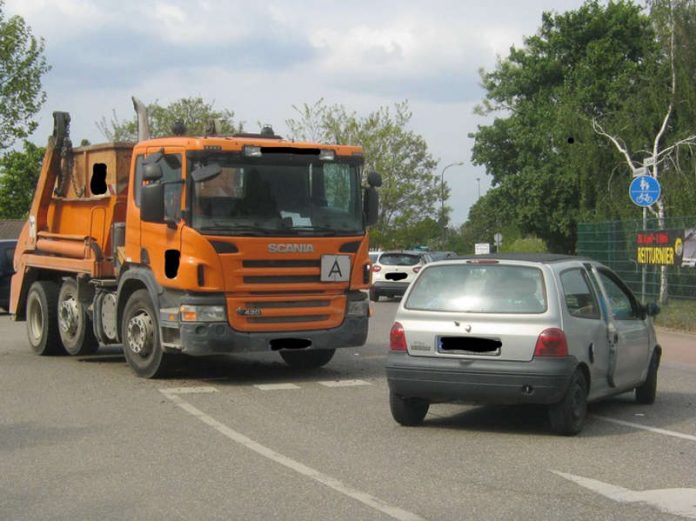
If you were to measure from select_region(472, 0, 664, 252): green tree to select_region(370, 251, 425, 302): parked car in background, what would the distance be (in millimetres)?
11891

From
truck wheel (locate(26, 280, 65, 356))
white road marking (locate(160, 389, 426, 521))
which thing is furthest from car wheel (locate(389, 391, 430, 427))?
truck wheel (locate(26, 280, 65, 356))

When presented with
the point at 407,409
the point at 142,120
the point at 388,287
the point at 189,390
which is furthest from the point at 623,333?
the point at 388,287

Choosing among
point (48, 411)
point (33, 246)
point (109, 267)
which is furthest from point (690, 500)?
point (33, 246)

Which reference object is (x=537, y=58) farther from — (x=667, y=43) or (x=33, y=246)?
(x=33, y=246)

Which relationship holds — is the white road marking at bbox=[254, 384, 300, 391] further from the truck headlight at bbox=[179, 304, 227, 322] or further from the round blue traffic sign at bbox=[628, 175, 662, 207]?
the round blue traffic sign at bbox=[628, 175, 662, 207]

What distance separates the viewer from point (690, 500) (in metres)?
6.89

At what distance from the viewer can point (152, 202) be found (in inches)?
493

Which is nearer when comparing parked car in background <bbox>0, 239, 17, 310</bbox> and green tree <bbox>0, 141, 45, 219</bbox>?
parked car in background <bbox>0, 239, 17, 310</bbox>

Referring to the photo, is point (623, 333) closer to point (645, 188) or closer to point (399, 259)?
point (645, 188)

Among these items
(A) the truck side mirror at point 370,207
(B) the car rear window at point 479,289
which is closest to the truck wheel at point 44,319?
(A) the truck side mirror at point 370,207

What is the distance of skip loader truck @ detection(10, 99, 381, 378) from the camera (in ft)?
40.8

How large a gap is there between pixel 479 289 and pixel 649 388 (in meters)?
2.76

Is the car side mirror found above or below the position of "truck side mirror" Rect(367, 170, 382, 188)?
below

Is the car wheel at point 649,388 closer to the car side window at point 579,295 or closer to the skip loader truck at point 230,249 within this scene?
the car side window at point 579,295
